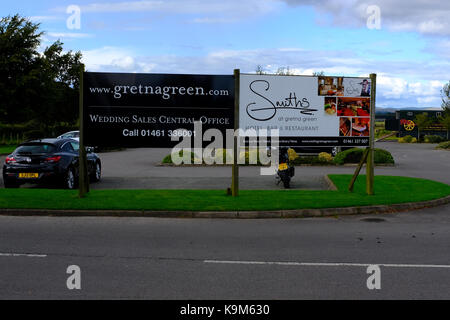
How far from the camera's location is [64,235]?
890 cm

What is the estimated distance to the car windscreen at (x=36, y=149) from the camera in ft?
49.1

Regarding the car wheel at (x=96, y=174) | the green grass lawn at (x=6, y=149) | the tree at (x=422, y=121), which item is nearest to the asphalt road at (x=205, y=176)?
the car wheel at (x=96, y=174)

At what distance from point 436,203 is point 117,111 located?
8.23 metres

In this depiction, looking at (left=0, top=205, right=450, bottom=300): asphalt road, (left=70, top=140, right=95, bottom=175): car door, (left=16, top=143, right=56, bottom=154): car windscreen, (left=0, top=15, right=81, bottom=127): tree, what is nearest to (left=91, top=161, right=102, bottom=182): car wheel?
(left=70, top=140, right=95, bottom=175): car door

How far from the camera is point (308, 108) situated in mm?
13406

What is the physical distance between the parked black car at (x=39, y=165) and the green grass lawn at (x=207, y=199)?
139 cm

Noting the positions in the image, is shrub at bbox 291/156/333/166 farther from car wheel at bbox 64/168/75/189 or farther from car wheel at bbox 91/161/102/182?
car wheel at bbox 64/168/75/189

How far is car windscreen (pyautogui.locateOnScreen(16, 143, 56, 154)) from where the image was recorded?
49.1 feet

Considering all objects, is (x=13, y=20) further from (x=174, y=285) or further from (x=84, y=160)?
(x=174, y=285)

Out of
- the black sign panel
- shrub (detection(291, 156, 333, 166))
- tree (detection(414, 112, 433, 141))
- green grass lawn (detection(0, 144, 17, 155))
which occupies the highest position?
tree (detection(414, 112, 433, 141))

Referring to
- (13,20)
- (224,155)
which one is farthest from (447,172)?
(13,20)

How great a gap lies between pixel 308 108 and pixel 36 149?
7.99 m

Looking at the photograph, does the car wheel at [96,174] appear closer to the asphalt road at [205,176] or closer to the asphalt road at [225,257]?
the asphalt road at [205,176]

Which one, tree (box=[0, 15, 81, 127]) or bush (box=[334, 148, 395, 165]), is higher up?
tree (box=[0, 15, 81, 127])
